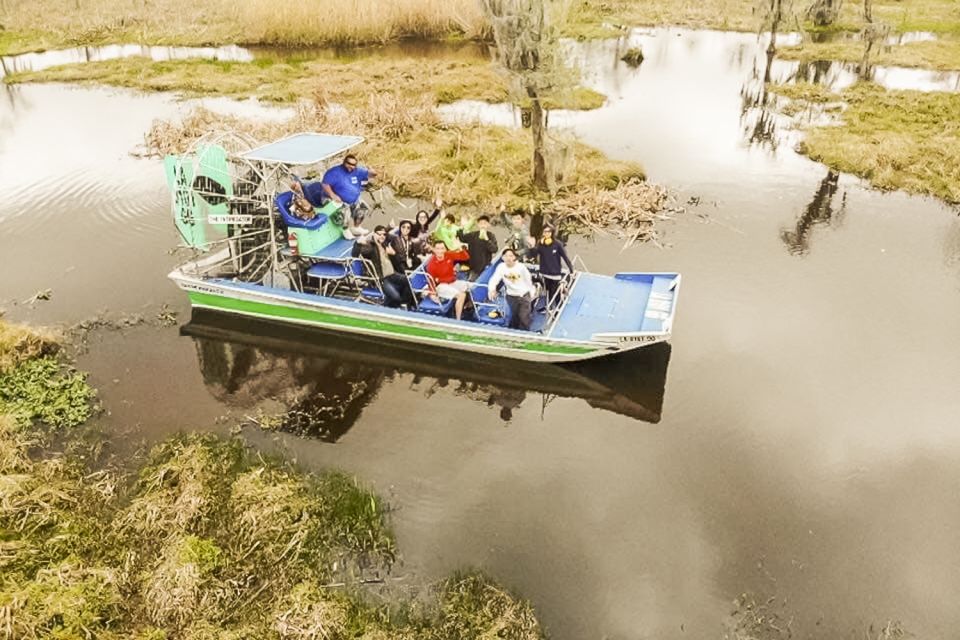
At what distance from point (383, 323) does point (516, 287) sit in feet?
9.47

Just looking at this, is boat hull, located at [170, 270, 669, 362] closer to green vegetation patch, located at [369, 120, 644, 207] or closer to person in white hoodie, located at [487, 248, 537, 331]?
person in white hoodie, located at [487, 248, 537, 331]

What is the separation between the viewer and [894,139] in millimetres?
22922

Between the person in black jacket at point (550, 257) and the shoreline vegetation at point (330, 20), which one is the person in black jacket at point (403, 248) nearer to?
the person in black jacket at point (550, 257)

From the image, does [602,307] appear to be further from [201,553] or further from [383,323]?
[201,553]

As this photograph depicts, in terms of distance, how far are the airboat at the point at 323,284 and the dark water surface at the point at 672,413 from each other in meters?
0.69

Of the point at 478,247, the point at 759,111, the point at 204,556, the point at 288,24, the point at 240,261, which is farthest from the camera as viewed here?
the point at 288,24

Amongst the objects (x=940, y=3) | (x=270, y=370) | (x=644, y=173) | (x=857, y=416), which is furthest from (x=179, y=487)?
(x=940, y=3)

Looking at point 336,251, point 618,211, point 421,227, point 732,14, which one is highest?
point 732,14

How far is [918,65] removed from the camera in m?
33.5

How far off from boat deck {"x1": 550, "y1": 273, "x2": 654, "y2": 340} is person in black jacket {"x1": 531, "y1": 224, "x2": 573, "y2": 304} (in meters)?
0.61

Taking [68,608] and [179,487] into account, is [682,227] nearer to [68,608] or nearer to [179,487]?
[179,487]

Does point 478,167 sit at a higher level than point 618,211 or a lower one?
higher

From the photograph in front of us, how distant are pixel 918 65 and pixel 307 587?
3881 cm

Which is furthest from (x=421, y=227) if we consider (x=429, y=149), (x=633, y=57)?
(x=633, y=57)
